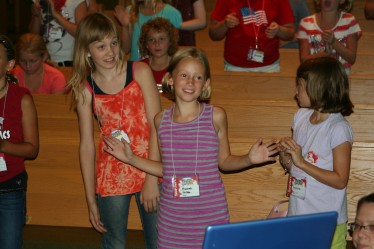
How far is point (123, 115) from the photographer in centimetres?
346

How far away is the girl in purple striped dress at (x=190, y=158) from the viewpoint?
3.22 m

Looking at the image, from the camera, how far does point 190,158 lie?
3.24 meters

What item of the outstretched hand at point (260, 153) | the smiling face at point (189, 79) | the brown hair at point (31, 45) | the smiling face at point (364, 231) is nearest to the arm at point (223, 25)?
the brown hair at point (31, 45)

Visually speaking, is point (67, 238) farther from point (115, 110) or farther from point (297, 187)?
point (297, 187)

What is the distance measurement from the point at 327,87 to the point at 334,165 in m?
0.36

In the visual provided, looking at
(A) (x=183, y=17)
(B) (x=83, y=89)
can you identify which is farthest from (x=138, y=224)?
(A) (x=183, y=17)

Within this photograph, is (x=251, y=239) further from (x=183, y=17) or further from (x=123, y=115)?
(x=183, y=17)

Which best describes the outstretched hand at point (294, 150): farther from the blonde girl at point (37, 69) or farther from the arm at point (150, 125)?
the blonde girl at point (37, 69)

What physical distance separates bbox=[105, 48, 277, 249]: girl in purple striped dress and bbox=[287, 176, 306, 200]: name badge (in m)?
0.28

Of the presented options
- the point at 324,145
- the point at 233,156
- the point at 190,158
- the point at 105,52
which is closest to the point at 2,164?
the point at 105,52

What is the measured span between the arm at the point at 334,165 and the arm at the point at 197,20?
2727 mm

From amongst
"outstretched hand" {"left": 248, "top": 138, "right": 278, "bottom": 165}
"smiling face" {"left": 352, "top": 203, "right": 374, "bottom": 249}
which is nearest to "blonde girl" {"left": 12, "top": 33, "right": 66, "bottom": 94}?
"outstretched hand" {"left": 248, "top": 138, "right": 278, "bottom": 165}

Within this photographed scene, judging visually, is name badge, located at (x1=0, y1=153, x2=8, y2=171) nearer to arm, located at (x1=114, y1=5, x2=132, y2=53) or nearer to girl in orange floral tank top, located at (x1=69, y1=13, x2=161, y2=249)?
girl in orange floral tank top, located at (x1=69, y1=13, x2=161, y2=249)

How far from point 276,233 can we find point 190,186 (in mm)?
1155
